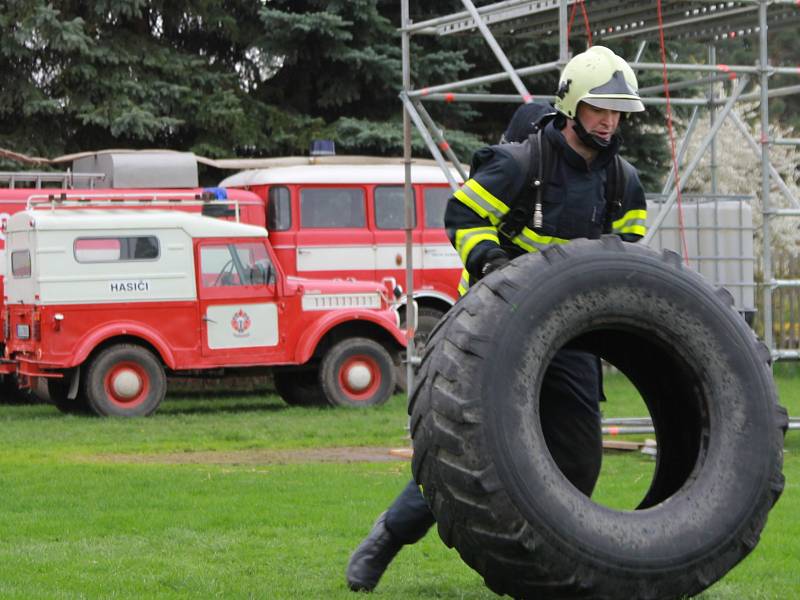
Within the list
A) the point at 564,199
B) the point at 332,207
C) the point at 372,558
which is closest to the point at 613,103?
the point at 564,199

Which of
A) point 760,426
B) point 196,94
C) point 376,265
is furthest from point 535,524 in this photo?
point 196,94

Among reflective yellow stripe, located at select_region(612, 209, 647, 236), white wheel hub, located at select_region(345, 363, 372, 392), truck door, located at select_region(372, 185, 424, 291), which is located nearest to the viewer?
reflective yellow stripe, located at select_region(612, 209, 647, 236)

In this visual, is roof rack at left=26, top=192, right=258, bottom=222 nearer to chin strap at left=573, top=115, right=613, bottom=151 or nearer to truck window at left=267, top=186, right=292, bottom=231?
truck window at left=267, top=186, right=292, bottom=231

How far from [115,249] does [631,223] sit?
1184cm

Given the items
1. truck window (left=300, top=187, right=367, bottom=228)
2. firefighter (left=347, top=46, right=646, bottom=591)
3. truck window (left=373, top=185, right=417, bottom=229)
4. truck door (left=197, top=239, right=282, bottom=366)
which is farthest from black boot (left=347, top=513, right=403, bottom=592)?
truck window (left=373, top=185, right=417, bottom=229)

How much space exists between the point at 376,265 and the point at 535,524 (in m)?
15.9

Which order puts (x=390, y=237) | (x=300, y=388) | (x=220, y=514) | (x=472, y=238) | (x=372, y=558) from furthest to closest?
(x=390, y=237) → (x=300, y=388) → (x=220, y=514) → (x=372, y=558) → (x=472, y=238)

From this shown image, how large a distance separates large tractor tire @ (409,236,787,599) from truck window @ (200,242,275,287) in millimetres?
12260

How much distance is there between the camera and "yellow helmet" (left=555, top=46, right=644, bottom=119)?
5562 mm

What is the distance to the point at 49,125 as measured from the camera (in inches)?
950

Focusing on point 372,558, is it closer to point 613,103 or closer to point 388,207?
point 613,103

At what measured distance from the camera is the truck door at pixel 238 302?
56.6 ft

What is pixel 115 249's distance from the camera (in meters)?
17.2

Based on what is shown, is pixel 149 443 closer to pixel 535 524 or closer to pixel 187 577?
pixel 187 577
